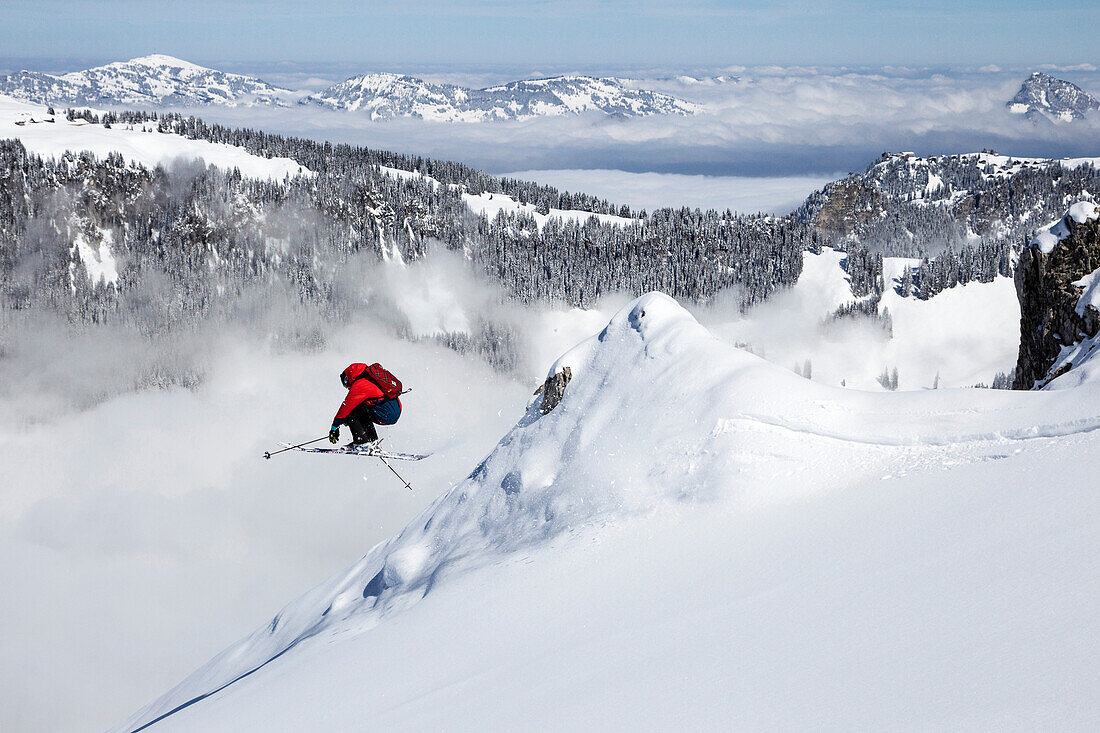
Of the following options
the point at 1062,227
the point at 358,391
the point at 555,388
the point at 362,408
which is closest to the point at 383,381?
the point at 358,391

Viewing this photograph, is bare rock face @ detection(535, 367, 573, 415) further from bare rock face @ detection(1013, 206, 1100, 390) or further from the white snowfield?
bare rock face @ detection(1013, 206, 1100, 390)

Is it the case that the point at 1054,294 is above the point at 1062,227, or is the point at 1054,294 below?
below

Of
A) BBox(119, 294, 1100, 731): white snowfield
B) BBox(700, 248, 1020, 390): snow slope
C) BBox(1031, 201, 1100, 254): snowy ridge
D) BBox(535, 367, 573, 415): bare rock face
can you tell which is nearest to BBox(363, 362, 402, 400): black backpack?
BBox(535, 367, 573, 415): bare rock face

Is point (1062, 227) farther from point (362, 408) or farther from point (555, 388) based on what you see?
point (362, 408)

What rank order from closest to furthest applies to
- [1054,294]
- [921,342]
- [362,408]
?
1. [362,408]
2. [1054,294]
3. [921,342]

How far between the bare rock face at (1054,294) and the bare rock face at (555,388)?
2087 cm

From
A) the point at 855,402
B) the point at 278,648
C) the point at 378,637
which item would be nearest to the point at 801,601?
the point at 855,402

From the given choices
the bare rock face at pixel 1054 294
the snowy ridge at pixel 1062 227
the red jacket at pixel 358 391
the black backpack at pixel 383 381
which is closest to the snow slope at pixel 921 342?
the bare rock face at pixel 1054 294

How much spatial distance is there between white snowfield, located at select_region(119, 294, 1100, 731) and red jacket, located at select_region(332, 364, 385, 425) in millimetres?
6706

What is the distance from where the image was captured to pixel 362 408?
28250mm

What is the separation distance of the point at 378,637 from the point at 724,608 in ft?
28.4

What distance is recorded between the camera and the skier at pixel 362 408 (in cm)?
2728

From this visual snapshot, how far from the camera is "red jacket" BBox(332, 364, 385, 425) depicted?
27.3 m

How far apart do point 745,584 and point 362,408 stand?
19.2 m
